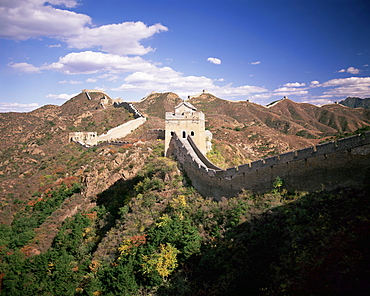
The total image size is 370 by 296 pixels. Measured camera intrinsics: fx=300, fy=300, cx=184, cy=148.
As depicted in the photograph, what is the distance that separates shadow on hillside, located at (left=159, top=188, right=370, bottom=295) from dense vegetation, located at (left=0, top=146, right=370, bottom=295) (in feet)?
0.10

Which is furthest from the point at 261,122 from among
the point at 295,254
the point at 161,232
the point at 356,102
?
the point at 295,254

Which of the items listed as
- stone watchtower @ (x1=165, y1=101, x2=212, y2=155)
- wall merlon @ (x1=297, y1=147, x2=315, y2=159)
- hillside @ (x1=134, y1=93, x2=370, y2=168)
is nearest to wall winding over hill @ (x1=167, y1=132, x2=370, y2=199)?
wall merlon @ (x1=297, y1=147, x2=315, y2=159)

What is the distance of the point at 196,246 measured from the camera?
13.8 metres

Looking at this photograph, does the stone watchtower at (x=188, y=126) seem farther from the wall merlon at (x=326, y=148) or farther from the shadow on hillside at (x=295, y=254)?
the wall merlon at (x=326, y=148)

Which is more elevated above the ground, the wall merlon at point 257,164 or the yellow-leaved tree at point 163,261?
the wall merlon at point 257,164

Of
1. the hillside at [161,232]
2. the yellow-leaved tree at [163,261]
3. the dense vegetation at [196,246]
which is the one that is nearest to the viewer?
the dense vegetation at [196,246]

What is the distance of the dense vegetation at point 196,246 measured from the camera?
8.79 metres

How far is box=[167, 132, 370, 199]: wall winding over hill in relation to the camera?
1043 centimetres

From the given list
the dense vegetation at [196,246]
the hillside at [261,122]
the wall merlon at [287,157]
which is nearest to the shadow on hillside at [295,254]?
the dense vegetation at [196,246]

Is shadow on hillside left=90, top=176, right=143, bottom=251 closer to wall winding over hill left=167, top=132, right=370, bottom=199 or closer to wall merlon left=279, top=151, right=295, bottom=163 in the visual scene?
wall winding over hill left=167, top=132, right=370, bottom=199

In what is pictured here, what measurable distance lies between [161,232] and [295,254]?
7389 millimetres

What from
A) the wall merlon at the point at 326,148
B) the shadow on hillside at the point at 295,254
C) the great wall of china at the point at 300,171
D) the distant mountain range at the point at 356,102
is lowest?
the shadow on hillside at the point at 295,254

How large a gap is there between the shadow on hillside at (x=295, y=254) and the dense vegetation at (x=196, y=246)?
0.03m

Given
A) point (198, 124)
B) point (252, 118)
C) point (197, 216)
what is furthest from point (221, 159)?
point (252, 118)
